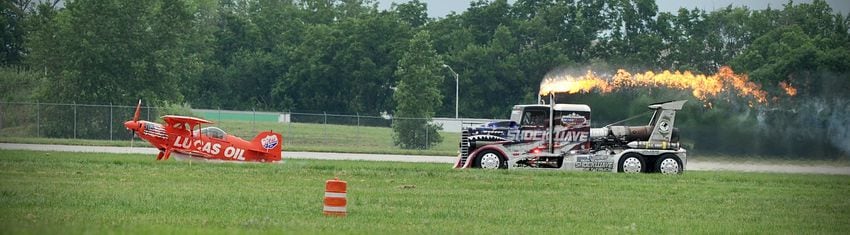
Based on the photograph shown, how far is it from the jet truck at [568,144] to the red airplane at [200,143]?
20.1ft

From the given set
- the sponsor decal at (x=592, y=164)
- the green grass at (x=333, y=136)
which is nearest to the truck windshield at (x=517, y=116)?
the sponsor decal at (x=592, y=164)

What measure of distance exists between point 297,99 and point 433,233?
8012 centimetres

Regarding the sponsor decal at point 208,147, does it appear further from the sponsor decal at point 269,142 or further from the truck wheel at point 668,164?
the truck wheel at point 668,164

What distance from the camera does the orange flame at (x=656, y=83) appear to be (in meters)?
47.7

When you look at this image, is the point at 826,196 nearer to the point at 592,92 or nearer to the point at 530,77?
the point at 592,92

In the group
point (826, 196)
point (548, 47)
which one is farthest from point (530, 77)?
point (826, 196)

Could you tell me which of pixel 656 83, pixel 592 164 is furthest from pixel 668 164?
pixel 656 83

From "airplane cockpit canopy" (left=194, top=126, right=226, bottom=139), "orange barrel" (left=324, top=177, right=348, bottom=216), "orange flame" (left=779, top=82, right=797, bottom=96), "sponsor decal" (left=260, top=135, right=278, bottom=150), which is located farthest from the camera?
"orange flame" (left=779, top=82, right=797, bottom=96)

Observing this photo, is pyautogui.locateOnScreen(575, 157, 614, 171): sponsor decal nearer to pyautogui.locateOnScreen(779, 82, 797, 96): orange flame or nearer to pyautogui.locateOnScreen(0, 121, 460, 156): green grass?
pyautogui.locateOnScreen(779, 82, 797, 96): orange flame

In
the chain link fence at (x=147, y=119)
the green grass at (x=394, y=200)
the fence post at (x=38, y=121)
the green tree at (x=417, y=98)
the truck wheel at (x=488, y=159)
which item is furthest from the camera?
the green tree at (x=417, y=98)

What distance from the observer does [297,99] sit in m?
99.8

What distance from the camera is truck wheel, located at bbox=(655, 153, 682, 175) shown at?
41312 mm

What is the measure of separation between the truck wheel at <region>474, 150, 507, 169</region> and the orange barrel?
A: 62.8 feet

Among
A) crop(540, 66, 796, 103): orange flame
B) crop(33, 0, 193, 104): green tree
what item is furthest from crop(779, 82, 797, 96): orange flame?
crop(33, 0, 193, 104): green tree
